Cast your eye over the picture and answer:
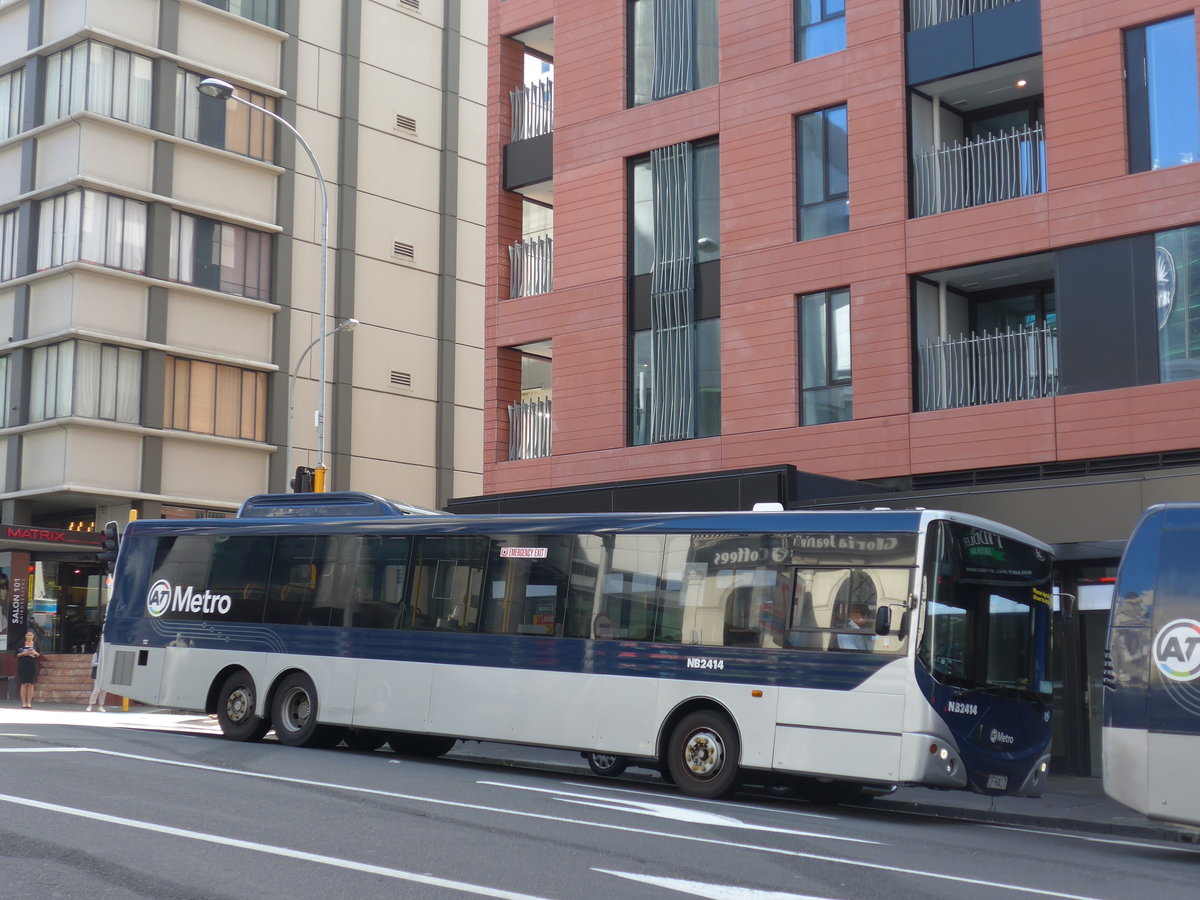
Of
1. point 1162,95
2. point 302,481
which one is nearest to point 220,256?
point 302,481

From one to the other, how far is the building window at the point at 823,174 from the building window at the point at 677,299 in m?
1.80

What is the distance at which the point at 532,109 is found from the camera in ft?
A: 95.7

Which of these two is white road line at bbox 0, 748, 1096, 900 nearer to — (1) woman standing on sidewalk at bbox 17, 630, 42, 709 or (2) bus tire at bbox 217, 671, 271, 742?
→ (2) bus tire at bbox 217, 671, 271, 742

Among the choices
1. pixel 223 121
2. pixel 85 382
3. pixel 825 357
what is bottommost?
pixel 825 357

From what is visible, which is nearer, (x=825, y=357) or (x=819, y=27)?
(x=825, y=357)

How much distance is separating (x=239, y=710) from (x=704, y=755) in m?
7.57

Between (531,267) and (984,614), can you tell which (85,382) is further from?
(984,614)

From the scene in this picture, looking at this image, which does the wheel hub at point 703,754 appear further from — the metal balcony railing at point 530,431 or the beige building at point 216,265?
the beige building at point 216,265

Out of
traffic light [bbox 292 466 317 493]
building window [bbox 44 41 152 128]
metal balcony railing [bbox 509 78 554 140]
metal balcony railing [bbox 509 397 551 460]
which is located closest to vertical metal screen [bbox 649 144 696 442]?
metal balcony railing [bbox 509 397 551 460]

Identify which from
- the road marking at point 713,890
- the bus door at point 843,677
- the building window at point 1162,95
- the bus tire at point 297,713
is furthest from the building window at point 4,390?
the road marking at point 713,890

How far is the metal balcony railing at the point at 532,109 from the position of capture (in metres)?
28.9

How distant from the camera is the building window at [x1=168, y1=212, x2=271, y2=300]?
129 ft

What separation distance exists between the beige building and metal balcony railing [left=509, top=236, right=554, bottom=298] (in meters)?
9.79

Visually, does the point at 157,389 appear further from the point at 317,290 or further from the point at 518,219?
the point at 518,219
